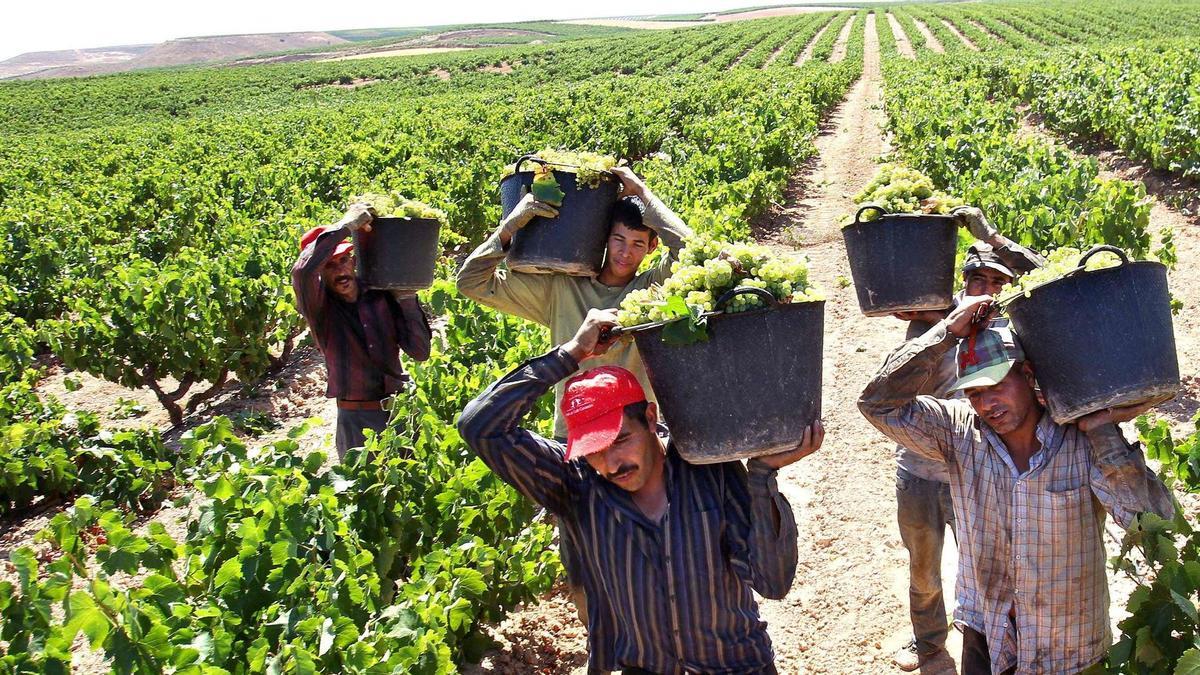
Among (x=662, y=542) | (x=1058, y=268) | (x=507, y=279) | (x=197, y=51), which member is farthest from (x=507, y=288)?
(x=197, y=51)

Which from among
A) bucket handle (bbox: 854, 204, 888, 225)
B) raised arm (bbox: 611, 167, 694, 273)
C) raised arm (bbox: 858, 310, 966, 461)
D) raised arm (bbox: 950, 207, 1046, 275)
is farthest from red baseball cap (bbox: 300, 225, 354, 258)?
raised arm (bbox: 950, 207, 1046, 275)

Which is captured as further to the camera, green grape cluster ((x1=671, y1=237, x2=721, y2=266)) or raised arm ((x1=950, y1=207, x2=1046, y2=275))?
raised arm ((x1=950, y1=207, x2=1046, y2=275))

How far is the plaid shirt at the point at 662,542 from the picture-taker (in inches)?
94.4

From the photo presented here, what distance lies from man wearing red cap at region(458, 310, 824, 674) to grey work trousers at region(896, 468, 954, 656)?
1.23 m

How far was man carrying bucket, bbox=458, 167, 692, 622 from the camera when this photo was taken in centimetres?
325

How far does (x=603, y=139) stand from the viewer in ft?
56.8

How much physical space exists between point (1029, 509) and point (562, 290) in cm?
169

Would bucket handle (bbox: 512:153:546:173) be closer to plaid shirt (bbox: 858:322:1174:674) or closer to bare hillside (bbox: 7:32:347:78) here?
plaid shirt (bbox: 858:322:1174:674)

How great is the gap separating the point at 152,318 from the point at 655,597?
632cm

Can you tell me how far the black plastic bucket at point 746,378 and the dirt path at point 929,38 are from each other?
4653 centimetres

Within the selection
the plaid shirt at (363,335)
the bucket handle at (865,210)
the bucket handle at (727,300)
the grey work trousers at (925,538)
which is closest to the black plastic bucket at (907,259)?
the bucket handle at (865,210)

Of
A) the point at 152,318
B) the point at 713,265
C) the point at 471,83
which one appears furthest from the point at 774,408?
the point at 471,83

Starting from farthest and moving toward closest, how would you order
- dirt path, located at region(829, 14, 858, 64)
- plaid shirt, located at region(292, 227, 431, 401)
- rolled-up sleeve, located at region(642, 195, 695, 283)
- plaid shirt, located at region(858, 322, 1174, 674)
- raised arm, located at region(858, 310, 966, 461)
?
1. dirt path, located at region(829, 14, 858, 64)
2. plaid shirt, located at region(292, 227, 431, 401)
3. rolled-up sleeve, located at region(642, 195, 695, 283)
4. raised arm, located at region(858, 310, 966, 461)
5. plaid shirt, located at region(858, 322, 1174, 674)

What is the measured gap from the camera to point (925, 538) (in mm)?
3502
